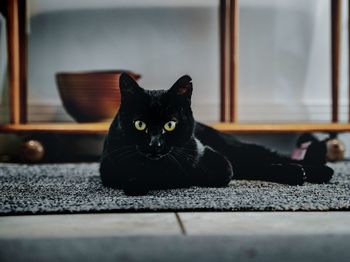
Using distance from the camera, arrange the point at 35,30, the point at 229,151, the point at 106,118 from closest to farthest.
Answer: the point at 229,151 < the point at 106,118 < the point at 35,30

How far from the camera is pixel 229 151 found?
4.18 ft

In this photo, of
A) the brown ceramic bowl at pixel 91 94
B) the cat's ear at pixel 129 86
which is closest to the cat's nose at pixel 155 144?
the cat's ear at pixel 129 86

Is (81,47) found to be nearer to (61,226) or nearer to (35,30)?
(35,30)

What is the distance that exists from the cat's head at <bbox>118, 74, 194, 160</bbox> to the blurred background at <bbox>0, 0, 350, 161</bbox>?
0.91m

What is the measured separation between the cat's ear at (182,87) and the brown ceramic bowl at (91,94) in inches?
22.5

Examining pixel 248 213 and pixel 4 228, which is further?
pixel 248 213

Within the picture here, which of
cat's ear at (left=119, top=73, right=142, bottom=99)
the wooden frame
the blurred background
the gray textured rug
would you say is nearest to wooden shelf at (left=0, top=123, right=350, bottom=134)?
the wooden frame

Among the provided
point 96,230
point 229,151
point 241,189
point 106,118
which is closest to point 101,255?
point 96,230

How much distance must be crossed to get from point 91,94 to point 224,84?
1.56ft

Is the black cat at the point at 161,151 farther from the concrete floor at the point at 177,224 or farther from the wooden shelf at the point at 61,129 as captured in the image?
the wooden shelf at the point at 61,129

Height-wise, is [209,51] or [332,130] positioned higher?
[209,51]

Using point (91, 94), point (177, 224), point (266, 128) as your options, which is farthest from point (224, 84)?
point (177, 224)

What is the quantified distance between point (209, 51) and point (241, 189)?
106cm

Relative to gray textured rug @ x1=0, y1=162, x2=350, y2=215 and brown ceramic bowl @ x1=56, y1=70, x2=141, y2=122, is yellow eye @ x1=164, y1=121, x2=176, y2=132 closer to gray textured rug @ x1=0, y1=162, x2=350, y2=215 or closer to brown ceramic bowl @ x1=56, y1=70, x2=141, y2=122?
gray textured rug @ x1=0, y1=162, x2=350, y2=215
